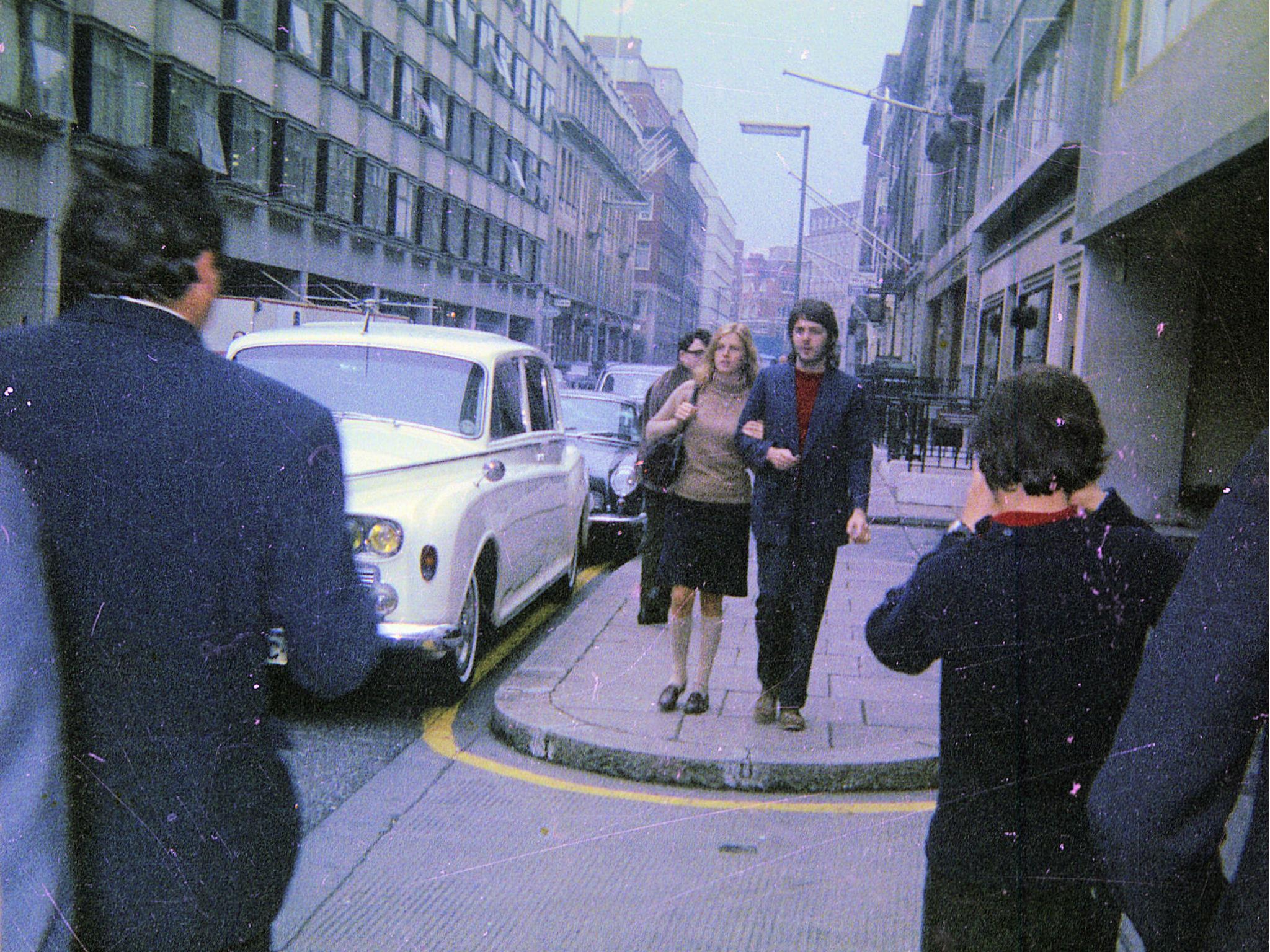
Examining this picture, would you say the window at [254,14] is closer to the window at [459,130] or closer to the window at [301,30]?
the window at [301,30]

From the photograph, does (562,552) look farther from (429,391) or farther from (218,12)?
(218,12)

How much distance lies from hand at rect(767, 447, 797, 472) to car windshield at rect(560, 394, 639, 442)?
6.63 m

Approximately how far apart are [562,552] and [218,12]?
1844cm

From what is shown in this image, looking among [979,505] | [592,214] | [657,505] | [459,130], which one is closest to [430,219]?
[459,130]

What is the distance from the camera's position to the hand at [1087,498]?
7.02ft

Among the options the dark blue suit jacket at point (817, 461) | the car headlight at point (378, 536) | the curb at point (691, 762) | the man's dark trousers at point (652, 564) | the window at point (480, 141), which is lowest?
the curb at point (691, 762)

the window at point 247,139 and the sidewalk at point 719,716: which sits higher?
the window at point 247,139

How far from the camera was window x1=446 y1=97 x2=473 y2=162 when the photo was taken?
33812mm

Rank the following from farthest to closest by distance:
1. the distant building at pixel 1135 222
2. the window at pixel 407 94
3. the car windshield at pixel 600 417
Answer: the window at pixel 407 94, the car windshield at pixel 600 417, the distant building at pixel 1135 222

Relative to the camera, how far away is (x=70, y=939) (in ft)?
5.17

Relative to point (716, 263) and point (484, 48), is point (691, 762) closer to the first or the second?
point (716, 263)

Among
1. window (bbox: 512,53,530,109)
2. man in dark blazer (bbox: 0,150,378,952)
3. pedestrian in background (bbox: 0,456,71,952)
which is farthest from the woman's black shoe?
window (bbox: 512,53,530,109)

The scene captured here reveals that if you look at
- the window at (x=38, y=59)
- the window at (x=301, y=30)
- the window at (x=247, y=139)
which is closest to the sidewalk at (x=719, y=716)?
the window at (x=38, y=59)

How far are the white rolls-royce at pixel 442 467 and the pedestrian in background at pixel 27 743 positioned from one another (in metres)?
3.59
